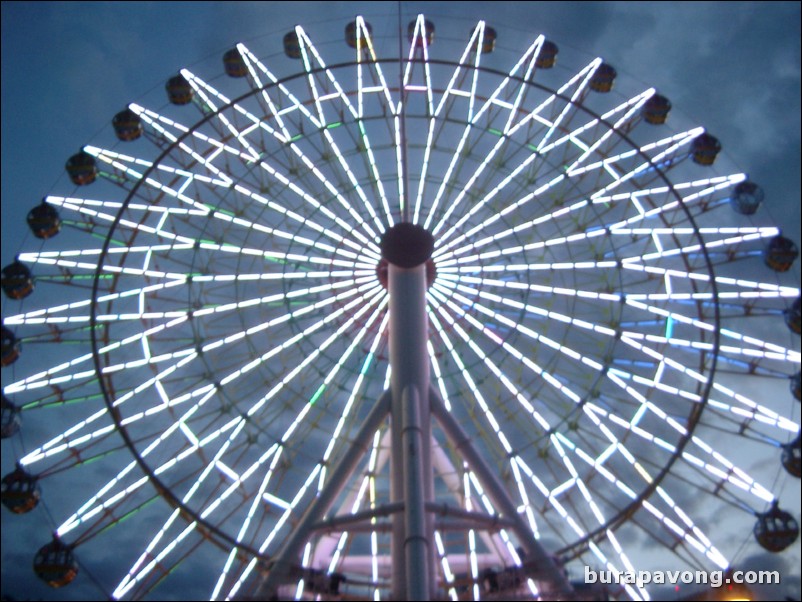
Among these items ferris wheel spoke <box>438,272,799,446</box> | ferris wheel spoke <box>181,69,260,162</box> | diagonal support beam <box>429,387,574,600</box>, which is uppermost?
ferris wheel spoke <box>181,69,260,162</box>

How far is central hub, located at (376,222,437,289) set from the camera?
19453 mm

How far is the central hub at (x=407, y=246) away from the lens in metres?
19.5

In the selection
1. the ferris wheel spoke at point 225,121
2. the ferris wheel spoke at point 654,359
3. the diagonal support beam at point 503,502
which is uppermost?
the ferris wheel spoke at point 225,121

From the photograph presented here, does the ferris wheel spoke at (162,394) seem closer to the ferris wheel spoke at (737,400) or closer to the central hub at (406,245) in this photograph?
the central hub at (406,245)

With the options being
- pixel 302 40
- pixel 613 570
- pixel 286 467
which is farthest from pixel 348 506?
pixel 302 40

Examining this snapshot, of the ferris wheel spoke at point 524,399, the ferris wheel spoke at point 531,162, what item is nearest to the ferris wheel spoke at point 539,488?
the ferris wheel spoke at point 524,399

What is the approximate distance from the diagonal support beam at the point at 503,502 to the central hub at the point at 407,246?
9.46ft

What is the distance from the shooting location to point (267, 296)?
20484mm

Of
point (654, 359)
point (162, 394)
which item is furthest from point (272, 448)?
point (654, 359)

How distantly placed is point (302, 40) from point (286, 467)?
36.6 ft

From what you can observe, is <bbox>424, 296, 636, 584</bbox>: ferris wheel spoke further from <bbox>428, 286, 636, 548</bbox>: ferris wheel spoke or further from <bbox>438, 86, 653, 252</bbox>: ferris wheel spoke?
<bbox>438, 86, 653, 252</bbox>: ferris wheel spoke

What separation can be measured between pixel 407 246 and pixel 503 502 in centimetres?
591

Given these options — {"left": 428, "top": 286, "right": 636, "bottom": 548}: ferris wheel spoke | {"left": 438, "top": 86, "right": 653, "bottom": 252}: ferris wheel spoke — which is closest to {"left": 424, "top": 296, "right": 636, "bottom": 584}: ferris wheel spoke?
{"left": 428, "top": 286, "right": 636, "bottom": 548}: ferris wheel spoke

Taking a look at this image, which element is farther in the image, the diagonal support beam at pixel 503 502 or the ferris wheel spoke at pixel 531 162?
the ferris wheel spoke at pixel 531 162
